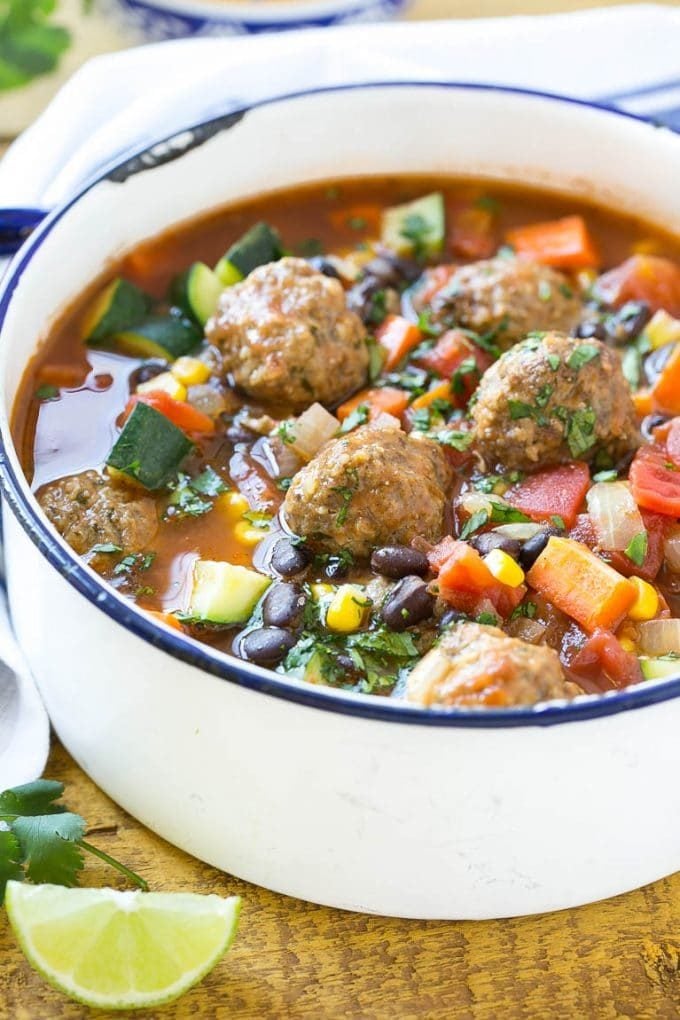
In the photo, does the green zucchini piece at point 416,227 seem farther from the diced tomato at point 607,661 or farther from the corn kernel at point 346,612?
the diced tomato at point 607,661

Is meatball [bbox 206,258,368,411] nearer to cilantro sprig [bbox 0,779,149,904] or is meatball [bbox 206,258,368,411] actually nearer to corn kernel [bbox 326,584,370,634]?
corn kernel [bbox 326,584,370,634]

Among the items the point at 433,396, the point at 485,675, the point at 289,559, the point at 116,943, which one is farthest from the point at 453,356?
the point at 116,943

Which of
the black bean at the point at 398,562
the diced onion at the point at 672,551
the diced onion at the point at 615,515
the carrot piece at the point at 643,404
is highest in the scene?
the black bean at the point at 398,562

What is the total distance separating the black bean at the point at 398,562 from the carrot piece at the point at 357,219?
7.43ft

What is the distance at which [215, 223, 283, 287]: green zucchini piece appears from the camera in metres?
5.54

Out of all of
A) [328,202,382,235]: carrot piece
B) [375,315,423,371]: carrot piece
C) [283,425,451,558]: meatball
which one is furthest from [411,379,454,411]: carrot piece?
[328,202,382,235]: carrot piece

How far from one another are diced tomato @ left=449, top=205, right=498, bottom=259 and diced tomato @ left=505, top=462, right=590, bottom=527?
5.12 ft

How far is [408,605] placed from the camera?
13.1 ft

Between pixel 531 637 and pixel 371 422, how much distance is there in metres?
1.17

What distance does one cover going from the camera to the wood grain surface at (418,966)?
378 centimetres

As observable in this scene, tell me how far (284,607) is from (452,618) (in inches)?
20.7

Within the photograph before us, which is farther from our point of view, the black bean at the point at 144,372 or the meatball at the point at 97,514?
the black bean at the point at 144,372

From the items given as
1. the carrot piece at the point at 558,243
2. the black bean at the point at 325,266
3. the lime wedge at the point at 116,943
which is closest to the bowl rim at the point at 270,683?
the lime wedge at the point at 116,943

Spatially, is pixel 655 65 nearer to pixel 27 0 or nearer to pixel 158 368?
pixel 158 368
